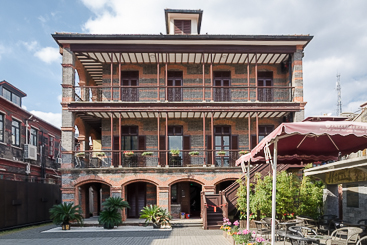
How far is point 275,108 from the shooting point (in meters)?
19.9

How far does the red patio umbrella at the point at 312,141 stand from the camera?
7438 millimetres

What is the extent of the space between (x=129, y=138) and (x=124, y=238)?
8428 mm

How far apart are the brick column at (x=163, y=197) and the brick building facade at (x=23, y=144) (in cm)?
874

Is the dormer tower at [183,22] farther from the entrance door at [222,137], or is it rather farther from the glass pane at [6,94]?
the glass pane at [6,94]

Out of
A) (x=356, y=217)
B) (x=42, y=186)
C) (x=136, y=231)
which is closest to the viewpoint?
(x=356, y=217)

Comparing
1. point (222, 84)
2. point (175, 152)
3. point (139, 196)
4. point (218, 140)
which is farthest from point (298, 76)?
point (139, 196)

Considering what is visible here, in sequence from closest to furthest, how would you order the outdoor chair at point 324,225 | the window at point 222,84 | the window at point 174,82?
the outdoor chair at point 324,225 → the window at point 222,84 → the window at point 174,82

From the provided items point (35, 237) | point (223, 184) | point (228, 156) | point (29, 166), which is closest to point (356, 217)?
point (228, 156)

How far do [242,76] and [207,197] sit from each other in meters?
8.34

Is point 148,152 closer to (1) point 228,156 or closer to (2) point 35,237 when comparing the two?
(1) point 228,156

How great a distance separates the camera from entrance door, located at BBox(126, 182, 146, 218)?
69.3 ft

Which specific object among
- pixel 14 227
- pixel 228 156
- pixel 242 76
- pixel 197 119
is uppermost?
pixel 242 76

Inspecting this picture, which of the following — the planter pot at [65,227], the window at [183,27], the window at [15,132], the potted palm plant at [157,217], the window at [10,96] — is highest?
the window at [183,27]

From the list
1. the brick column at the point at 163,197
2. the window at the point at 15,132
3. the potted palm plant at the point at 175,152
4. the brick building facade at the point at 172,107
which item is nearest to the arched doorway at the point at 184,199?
the brick building facade at the point at 172,107
